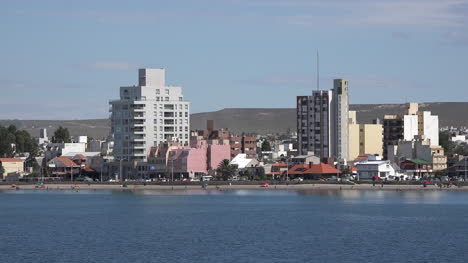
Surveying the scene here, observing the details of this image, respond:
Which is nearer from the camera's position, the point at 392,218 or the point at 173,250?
the point at 173,250

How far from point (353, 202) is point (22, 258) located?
84375mm

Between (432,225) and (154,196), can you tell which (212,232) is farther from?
(154,196)

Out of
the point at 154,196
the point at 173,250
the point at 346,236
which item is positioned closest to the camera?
the point at 173,250

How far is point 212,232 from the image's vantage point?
349ft

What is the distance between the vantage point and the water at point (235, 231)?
86.7 m

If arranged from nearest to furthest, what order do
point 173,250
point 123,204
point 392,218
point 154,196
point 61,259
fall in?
1. point 61,259
2. point 173,250
3. point 392,218
4. point 123,204
5. point 154,196

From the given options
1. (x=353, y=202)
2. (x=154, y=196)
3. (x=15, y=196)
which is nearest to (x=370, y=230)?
(x=353, y=202)

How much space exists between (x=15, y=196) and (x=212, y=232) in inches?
3931

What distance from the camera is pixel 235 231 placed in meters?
107

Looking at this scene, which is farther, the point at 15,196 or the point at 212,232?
the point at 15,196

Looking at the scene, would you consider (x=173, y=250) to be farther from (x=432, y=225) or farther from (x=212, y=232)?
(x=432, y=225)

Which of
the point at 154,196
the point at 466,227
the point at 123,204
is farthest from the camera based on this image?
the point at 154,196

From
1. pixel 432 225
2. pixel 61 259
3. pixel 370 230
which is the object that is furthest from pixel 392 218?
pixel 61 259

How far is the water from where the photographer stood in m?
86.7
